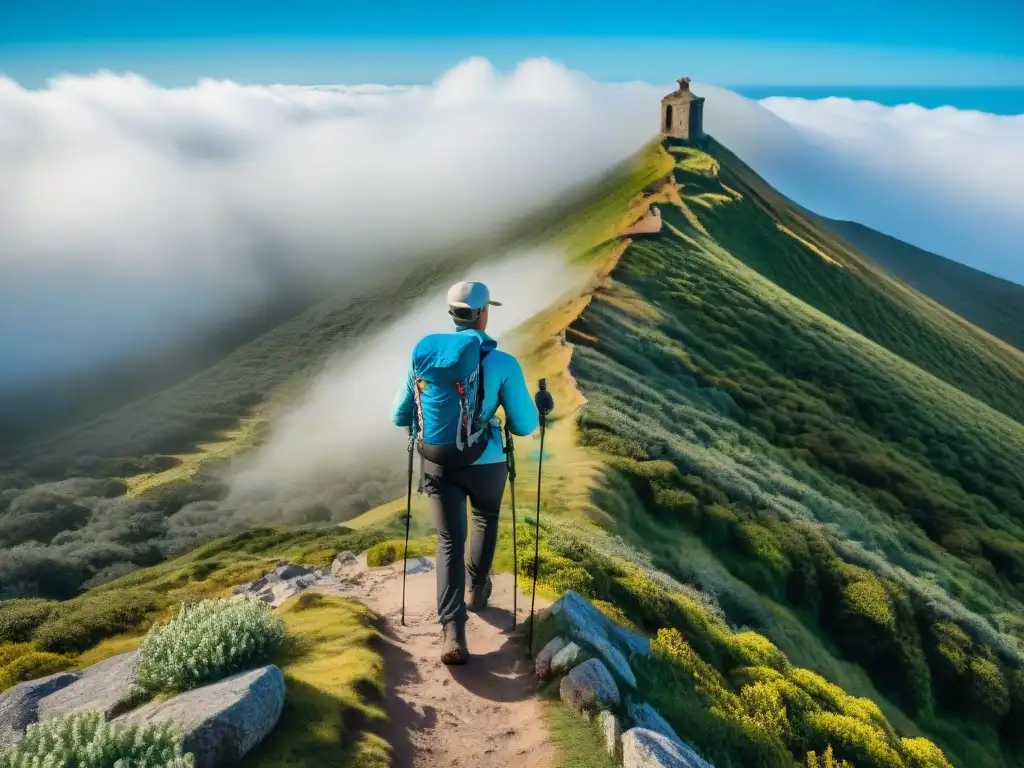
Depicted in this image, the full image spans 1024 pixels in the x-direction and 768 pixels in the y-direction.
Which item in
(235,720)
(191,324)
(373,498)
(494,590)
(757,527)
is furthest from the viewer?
(191,324)

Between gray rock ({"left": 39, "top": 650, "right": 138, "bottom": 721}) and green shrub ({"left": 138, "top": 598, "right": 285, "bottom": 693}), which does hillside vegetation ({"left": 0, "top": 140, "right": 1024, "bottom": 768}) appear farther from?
gray rock ({"left": 39, "top": 650, "right": 138, "bottom": 721})

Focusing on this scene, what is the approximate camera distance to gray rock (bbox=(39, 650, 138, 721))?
24.7 ft

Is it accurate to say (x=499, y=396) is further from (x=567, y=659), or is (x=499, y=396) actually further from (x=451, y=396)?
(x=567, y=659)

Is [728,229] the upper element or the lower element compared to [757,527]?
upper

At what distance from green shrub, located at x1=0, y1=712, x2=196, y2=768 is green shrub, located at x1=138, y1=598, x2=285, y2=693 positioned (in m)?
1.27

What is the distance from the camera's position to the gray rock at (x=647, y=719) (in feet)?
25.6

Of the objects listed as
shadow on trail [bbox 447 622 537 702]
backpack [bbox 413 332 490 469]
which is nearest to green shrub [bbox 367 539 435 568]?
shadow on trail [bbox 447 622 537 702]

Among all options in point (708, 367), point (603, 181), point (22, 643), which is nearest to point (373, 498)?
point (708, 367)

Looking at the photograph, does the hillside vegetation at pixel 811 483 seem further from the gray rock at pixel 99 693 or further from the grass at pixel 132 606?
the gray rock at pixel 99 693

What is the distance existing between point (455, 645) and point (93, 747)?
148 inches

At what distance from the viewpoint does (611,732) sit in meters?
7.31

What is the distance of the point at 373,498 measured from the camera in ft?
122

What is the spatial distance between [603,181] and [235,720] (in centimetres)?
11042

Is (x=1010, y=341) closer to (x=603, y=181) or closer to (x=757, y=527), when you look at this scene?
(x=603, y=181)
